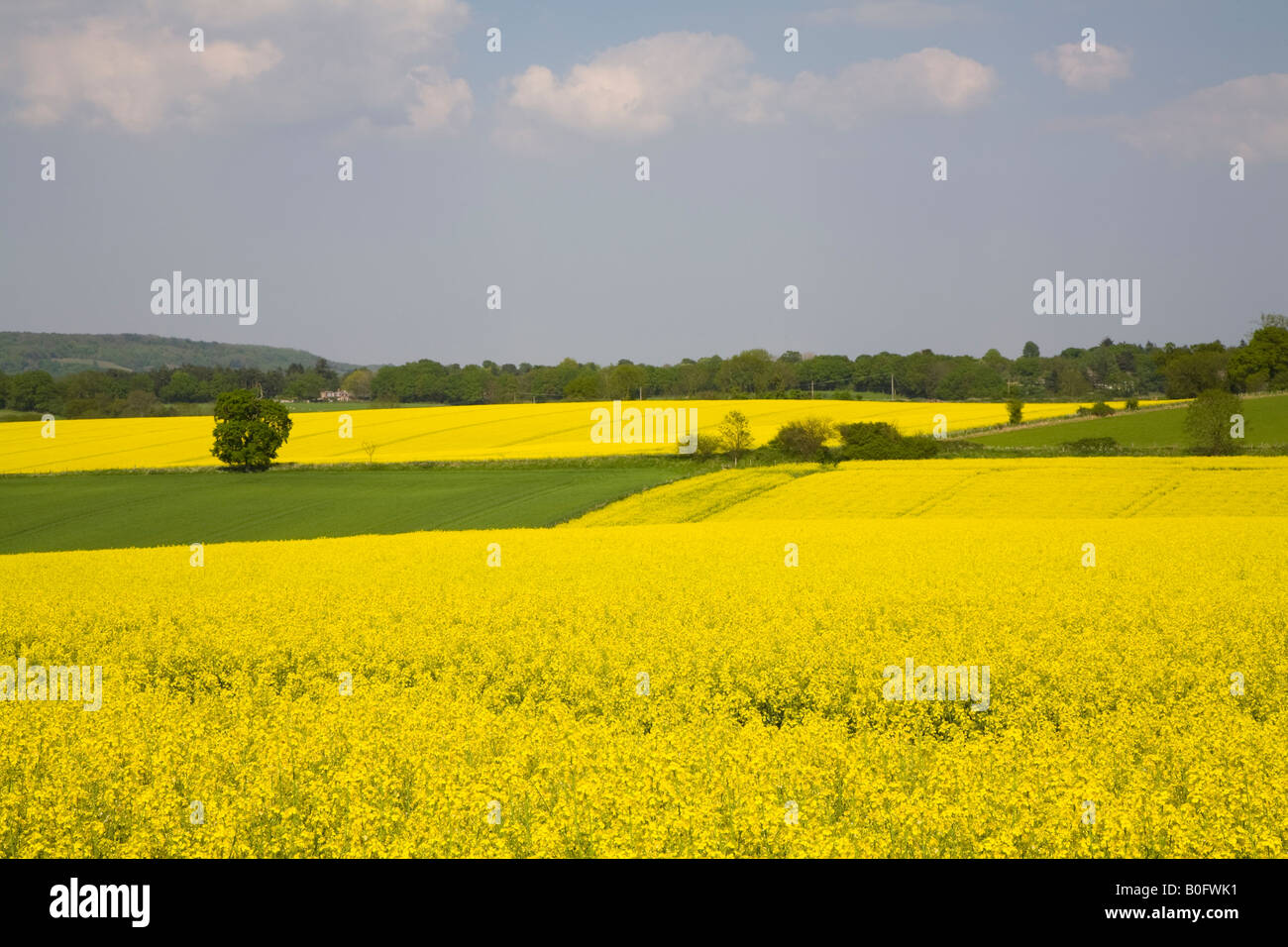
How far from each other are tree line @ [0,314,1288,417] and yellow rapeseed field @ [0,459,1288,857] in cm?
7697

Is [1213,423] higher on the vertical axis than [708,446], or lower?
higher

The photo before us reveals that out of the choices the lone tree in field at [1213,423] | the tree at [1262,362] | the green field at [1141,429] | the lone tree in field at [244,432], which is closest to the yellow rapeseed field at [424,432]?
the lone tree in field at [244,432]

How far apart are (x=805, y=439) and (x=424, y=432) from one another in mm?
34690

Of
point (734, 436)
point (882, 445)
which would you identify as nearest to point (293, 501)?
point (734, 436)

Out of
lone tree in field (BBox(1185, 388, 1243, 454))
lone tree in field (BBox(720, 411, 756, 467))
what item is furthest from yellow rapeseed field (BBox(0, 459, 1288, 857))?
lone tree in field (BBox(720, 411, 756, 467))

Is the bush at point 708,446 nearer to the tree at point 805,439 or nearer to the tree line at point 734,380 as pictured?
the tree at point 805,439

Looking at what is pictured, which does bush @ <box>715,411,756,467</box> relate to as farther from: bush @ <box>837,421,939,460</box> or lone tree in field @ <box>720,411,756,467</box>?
bush @ <box>837,421,939,460</box>

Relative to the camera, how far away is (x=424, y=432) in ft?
251

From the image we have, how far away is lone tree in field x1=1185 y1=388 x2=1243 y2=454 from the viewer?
4722cm

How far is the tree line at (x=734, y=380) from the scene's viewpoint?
8981cm

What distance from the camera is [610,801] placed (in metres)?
7.49

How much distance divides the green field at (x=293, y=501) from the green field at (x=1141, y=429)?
73.1 feet

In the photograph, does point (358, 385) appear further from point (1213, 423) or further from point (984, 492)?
point (1213, 423)

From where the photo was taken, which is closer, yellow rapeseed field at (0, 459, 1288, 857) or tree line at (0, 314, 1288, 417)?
yellow rapeseed field at (0, 459, 1288, 857)
